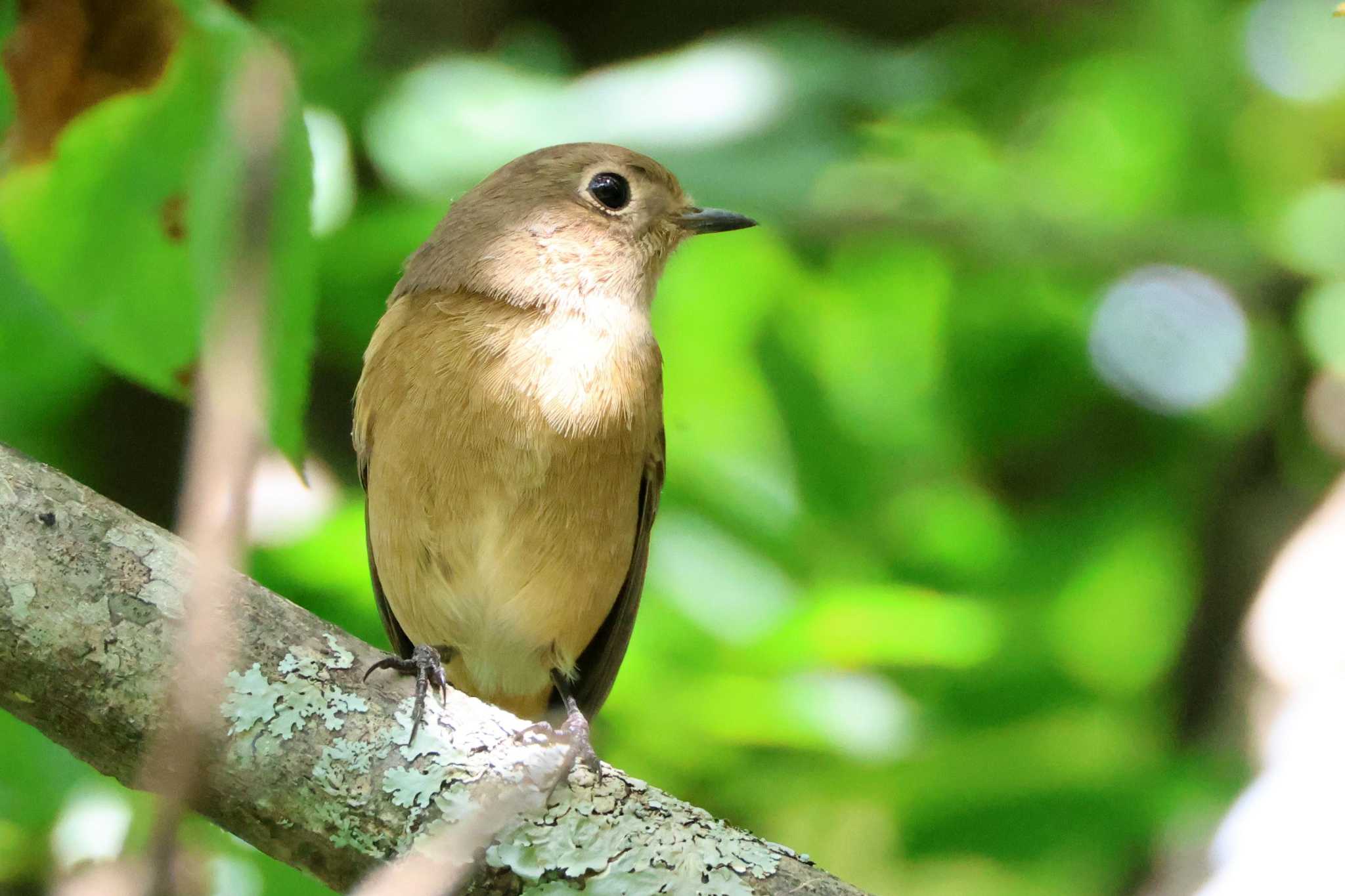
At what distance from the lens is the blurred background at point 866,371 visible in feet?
10.8

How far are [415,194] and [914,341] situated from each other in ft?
5.93

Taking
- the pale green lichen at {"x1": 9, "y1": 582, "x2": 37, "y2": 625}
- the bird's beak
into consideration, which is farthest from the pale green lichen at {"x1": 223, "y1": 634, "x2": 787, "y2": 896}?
the bird's beak

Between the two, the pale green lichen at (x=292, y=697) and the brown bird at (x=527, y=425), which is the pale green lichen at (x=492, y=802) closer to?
the pale green lichen at (x=292, y=697)

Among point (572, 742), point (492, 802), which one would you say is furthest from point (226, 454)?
point (572, 742)

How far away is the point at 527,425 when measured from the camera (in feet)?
12.9

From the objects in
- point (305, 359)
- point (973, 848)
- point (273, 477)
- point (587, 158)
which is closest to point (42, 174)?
point (305, 359)

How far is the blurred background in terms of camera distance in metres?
3.28

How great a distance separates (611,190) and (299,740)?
2.60m

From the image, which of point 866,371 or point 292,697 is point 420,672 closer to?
point 292,697

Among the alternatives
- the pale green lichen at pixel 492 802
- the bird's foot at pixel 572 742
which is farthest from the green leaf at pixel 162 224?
the bird's foot at pixel 572 742

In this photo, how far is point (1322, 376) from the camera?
234 inches

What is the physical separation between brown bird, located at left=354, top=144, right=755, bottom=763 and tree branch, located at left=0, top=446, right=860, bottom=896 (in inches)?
44.2

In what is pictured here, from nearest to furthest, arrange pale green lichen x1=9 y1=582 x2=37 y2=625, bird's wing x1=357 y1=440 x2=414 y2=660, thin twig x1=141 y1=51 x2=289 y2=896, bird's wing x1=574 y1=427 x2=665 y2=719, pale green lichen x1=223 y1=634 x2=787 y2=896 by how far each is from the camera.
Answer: thin twig x1=141 y1=51 x2=289 y2=896, pale green lichen x1=9 y1=582 x2=37 y2=625, pale green lichen x1=223 y1=634 x2=787 y2=896, bird's wing x1=357 y1=440 x2=414 y2=660, bird's wing x1=574 y1=427 x2=665 y2=719

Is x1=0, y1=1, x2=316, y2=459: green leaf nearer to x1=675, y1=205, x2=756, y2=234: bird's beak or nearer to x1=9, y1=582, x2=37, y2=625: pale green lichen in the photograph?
x1=9, y1=582, x2=37, y2=625: pale green lichen
